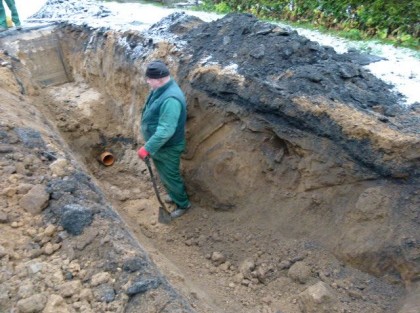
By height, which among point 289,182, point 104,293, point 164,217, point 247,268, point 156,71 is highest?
point 156,71

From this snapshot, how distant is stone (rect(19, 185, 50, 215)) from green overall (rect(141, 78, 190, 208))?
4.84 ft

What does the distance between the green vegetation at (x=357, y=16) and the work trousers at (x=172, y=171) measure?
4.03 m

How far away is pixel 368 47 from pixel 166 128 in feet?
12.1

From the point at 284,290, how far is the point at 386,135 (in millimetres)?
1795

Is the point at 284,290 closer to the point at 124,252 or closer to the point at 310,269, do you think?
the point at 310,269

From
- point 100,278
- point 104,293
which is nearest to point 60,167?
point 100,278

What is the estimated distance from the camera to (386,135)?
380 cm

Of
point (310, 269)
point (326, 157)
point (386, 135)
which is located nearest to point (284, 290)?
point (310, 269)

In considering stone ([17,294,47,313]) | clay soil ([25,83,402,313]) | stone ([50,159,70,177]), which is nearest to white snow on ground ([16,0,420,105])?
clay soil ([25,83,402,313])

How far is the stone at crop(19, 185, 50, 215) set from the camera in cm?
345

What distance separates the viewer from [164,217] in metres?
5.50

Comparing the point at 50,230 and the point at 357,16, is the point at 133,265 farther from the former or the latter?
the point at 357,16

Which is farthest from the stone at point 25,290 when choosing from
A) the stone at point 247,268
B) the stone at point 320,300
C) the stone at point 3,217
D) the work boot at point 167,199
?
the work boot at point 167,199

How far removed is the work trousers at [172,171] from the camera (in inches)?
201
